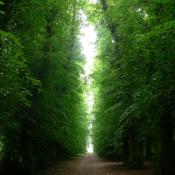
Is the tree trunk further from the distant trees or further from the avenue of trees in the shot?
the avenue of trees

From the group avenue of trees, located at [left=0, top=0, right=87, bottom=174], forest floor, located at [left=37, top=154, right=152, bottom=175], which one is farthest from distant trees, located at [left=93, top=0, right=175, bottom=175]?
forest floor, located at [left=37, top=154, right=152, bottom=175]

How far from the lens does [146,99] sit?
1458cm

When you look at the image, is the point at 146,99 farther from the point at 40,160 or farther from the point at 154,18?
the point at 40,160

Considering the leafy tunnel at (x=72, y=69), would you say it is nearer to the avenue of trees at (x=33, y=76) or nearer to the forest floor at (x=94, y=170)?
the avenue of trees at (x=33, y=76)

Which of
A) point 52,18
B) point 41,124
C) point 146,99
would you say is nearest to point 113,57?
point 52,18

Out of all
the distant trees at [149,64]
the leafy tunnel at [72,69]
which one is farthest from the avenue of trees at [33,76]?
A: the distant trees at [149,64]

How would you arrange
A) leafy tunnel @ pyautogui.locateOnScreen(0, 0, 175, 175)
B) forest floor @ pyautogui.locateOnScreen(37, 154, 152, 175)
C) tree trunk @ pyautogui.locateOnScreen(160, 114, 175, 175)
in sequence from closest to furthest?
Answer: leafy tunnel @ pyautogui.locateOnScreen(0, 0, 175, 175) → tree trunk @ pyautogui.locateOnScreen(160, 114, 175, 175) → forest floor @ pyautogui.locateOnScreen(37, 154, 152, 175)

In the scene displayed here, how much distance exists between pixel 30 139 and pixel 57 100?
9.01 ft

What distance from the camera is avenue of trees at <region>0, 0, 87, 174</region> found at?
43.6 ft

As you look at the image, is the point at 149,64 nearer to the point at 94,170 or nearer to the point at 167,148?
the point at 167,148

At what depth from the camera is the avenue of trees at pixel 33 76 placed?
13291 millimetres

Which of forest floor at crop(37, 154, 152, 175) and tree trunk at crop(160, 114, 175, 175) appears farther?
forest floor at crop(37, 154, 152, 175)

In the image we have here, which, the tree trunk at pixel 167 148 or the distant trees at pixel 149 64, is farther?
the tree trunk at pixel 167 148

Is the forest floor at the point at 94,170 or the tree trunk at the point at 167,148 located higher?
the tree trunk at the point at 167,148
